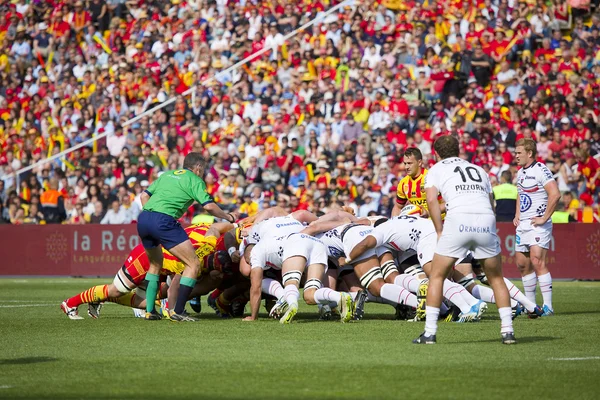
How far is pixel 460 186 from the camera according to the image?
10047 millimetres

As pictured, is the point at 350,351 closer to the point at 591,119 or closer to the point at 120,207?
the point at 591,119

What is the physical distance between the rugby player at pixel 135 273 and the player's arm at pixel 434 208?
4430mm

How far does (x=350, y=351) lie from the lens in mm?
9562

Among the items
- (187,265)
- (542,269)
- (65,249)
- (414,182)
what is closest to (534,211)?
(542,269)

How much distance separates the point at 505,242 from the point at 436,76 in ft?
17.3

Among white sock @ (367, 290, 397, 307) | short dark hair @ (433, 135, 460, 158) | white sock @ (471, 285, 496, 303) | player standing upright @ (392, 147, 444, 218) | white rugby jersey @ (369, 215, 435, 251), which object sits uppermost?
short dark hair @ (433, 135, 460, 158)

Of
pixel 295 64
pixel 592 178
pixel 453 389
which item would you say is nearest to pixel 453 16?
pixel 295 64

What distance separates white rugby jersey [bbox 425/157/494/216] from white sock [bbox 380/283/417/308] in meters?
3.05

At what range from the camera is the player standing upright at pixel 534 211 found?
13.9 meters

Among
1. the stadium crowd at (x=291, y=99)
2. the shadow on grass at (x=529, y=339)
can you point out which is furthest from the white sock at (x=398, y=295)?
the stadium crowd at (x=291, y=99)

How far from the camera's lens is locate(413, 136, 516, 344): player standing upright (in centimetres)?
990

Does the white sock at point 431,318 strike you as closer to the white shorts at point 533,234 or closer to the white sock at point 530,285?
the white shorts at point 533,234

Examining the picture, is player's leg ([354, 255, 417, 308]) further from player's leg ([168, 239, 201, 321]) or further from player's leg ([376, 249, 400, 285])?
player's leg ([168, 239, 201, 321])

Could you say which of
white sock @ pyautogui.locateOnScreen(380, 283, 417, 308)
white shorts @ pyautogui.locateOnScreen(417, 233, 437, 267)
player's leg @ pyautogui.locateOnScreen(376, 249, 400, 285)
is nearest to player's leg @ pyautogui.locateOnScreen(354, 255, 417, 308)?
white sock @ pyautogui.locateOnScreen(380, 283, 417, 308)
